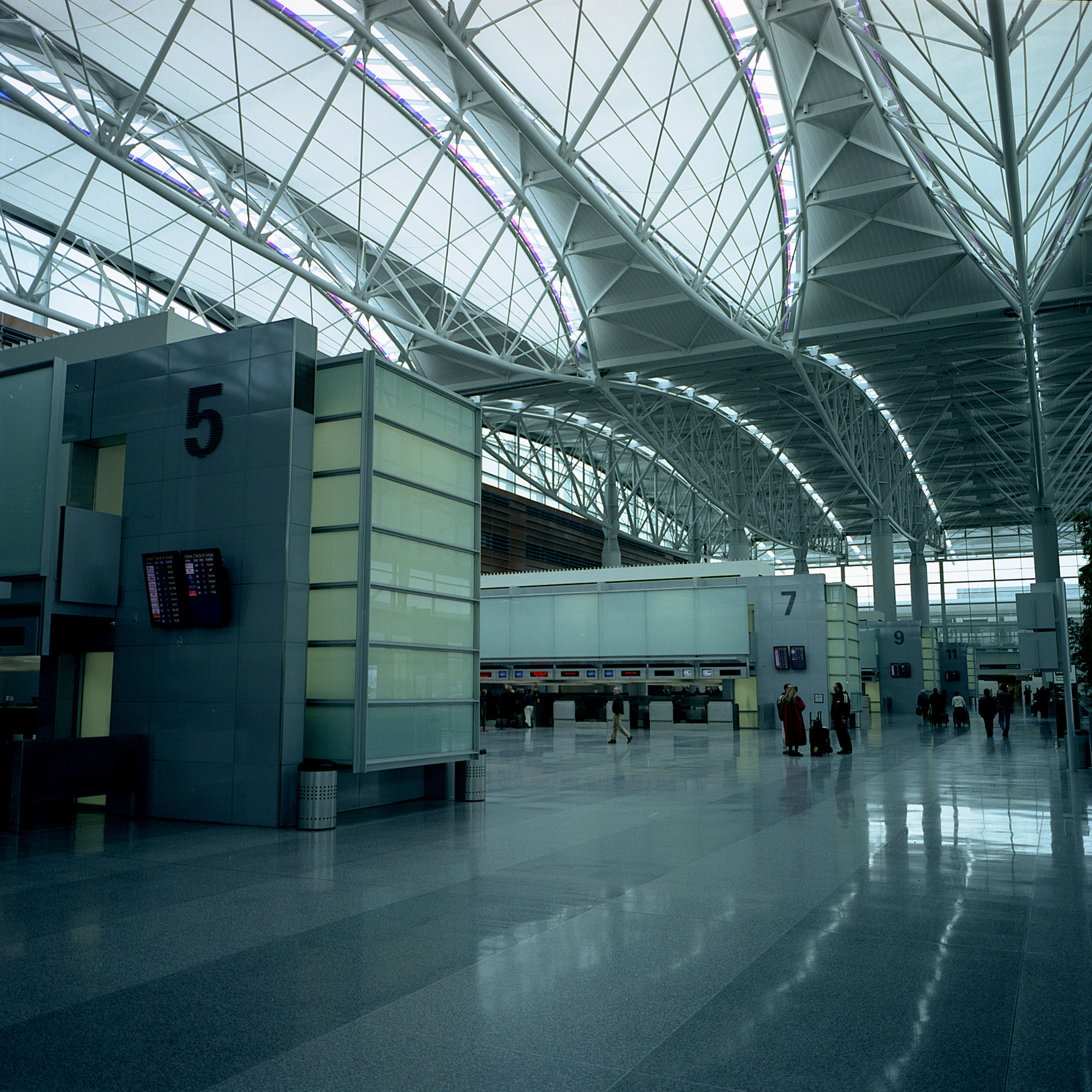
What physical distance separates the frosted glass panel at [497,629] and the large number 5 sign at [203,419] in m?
29.7

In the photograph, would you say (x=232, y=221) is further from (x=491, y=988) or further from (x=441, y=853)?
(x=491, y=988)

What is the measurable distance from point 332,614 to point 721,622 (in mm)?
27421

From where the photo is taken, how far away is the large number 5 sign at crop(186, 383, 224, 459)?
12.5 meters

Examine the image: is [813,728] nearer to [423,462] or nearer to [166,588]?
[423,462]

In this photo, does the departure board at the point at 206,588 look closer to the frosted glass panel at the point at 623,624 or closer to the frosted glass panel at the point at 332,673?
the frosted glass panel at the point at 332,673

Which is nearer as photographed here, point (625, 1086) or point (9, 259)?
point (625, 1086)

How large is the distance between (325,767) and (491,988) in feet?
21.2

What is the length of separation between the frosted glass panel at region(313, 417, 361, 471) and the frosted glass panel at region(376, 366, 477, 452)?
448mm

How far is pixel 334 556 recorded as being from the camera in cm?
1216

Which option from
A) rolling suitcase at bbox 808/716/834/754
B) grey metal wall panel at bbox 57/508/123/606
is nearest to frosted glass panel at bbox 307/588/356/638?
grey metal wall panel at bbox 57/508/123/606

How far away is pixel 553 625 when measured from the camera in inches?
1620

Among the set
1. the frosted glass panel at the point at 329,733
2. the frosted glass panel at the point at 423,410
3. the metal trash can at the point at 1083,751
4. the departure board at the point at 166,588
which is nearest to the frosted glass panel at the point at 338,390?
the frosted glass panel at the point at 423,410

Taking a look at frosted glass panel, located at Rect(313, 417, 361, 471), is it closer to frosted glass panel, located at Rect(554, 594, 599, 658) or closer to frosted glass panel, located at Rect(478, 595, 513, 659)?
frosted glass panel, located at Rect(554, 594, 599, 658)

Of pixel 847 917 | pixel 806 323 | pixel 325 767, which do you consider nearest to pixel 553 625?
pixel 806 323
